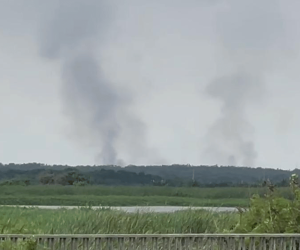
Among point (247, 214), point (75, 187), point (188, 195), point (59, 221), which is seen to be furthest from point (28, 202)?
point (247, 214)

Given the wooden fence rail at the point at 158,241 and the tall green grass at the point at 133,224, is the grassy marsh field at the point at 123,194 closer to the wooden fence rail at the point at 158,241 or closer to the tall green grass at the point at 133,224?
the tall green grass at the point at 133,224

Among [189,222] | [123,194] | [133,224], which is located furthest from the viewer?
[123,194]

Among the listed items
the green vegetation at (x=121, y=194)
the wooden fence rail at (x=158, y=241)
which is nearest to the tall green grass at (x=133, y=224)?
the wooden fence rail at (x=158, y=241)

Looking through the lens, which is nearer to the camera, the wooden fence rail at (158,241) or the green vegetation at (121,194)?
the wooden fence rail at (158,241)

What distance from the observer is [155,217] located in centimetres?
1182

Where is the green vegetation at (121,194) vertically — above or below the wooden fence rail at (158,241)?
above

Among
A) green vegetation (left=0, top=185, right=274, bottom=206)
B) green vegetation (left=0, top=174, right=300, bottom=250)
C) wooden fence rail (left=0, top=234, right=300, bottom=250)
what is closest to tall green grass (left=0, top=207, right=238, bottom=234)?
green vegetation (left=0, top=174, right=300, bottom=250)

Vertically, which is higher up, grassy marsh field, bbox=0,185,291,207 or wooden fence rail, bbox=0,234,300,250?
grassy marsh field, bbox=0,185,291,207

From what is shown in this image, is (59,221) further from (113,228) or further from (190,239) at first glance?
(190,239)

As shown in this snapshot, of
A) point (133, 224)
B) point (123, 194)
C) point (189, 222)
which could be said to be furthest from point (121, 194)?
point (133, 224)

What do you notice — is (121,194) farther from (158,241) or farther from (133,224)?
(158,241)

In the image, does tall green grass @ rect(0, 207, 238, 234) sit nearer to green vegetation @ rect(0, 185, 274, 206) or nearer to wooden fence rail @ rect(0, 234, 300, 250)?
wooden fence rail @ rect(0, 234, 300, 250)

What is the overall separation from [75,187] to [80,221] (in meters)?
27.3

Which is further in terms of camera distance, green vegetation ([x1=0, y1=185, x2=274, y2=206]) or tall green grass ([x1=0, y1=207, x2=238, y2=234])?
green vegetation ([x1=0, y1=185, x2=274, y2=206])
